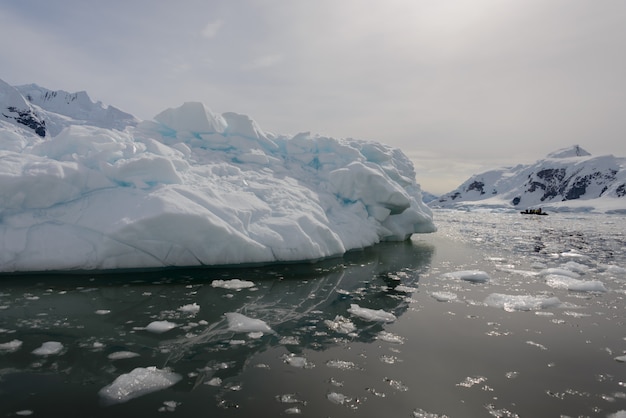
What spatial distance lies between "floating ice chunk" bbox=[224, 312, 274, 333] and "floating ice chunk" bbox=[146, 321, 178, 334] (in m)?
0.87

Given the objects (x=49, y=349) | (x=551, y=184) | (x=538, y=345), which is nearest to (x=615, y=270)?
(x=538, y=345)

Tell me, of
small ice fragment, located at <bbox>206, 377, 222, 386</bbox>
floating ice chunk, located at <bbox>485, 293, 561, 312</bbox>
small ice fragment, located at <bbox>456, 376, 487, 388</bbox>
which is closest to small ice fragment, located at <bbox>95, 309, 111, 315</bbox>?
Result: small ice fragment, located at <bbox>206, 377, 222, 386</bbox>

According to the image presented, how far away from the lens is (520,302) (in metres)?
7.36

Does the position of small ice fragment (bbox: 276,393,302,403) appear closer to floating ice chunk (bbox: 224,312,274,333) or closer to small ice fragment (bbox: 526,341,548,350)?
floating ice chunk (bbox: 224,312,274,333)

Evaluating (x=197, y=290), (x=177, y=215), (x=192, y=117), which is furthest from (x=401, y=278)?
(x=192, y=117)

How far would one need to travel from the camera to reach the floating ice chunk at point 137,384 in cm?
372

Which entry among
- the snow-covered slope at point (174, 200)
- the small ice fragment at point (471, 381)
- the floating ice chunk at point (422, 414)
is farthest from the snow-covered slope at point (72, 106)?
the floating ice chunk at point (422, 414)

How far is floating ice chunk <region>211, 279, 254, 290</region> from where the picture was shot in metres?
8.12

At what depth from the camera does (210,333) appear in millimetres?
5441

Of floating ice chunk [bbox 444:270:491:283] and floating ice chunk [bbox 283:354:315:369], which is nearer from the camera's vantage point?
floating ice chunk [bbox 283:354:315:369]

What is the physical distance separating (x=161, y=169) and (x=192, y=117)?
21.1ft

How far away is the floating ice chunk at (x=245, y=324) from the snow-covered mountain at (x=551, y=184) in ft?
319

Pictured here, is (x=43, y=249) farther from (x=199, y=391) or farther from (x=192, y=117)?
(x=192, y=117)

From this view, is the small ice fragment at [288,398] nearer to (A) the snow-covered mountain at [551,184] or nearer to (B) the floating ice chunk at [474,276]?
(B) the floating ice chunk at [474,276]
